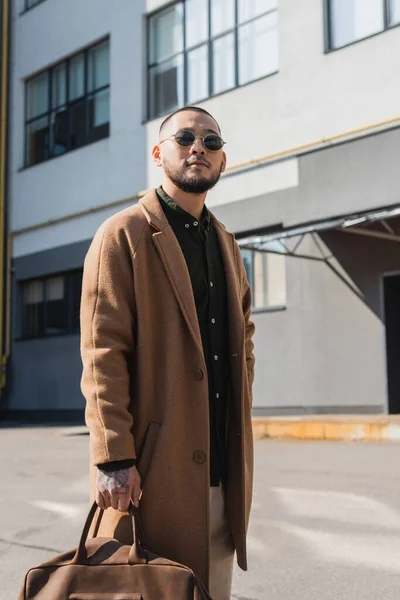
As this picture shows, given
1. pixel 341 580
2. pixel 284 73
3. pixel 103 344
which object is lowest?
pixel 341 580

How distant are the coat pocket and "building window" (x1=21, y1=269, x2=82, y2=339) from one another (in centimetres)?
1659

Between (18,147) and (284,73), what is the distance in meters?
9.23

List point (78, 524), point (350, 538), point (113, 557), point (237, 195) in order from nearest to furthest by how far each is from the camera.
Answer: point (113, 557), point (350, 538), point (78, 524), point (237, 195)

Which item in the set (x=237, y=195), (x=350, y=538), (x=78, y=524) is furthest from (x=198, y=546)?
(x=237, y=195)

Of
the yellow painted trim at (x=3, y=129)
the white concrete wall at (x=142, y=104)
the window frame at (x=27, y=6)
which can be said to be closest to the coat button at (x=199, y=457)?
the white concrete wall at (x=142, y=104)

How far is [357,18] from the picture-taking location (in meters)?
13.5

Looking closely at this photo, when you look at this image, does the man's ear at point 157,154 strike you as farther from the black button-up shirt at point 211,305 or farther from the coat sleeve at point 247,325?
the coat sleeve at point 247,325

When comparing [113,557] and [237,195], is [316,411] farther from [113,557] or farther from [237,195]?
[113,557]

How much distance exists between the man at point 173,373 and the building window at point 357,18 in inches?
453

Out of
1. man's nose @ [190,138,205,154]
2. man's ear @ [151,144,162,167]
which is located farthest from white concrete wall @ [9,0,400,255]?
man's nose @ [190,138,205,154]

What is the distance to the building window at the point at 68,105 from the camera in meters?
18.9

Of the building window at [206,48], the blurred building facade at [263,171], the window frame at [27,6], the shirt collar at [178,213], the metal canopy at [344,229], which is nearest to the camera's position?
the shirt collar at [178,213]

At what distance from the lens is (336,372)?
13852 millimetres

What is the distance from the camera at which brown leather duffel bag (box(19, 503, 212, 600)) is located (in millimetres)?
2051
